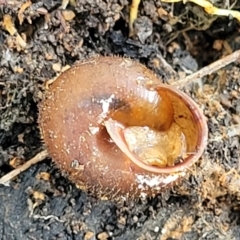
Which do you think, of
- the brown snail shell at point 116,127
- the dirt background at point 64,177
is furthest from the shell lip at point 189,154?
the dirt background at point 64,177

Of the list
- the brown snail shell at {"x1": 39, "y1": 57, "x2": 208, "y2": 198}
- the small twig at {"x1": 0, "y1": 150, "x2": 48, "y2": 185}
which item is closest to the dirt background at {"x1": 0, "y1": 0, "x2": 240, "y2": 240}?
the small twig at {"x1": 0, "y1": 150, "x2": 48, "y2": 185}

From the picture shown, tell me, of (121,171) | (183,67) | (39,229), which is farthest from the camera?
(183,67)

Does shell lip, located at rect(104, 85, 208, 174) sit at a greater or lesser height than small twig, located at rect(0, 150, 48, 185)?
greater

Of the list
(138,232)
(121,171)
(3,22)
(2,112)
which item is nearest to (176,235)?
(138,232)

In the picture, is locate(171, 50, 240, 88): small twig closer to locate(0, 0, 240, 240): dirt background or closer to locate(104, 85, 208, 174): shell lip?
locate(0, 0, 240, 240): dirt background

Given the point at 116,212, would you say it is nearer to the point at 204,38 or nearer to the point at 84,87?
the point at 84,87

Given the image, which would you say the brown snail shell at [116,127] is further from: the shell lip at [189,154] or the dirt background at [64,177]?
the dirt background at [64,177]
